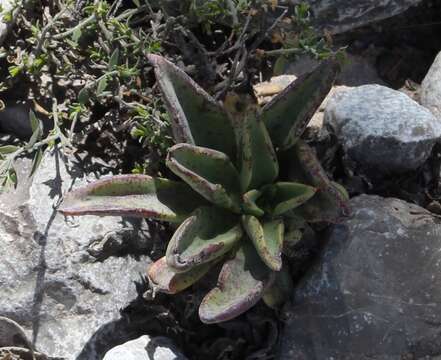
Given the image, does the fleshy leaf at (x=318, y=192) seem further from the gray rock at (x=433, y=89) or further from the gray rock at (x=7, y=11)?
the gray rock at (x=7, y=11)

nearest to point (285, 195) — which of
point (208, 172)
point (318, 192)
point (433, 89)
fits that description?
point (318, 192)

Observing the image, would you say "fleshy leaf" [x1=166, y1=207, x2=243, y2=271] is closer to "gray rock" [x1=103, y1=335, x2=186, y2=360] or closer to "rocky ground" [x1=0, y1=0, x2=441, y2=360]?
"rocky ground" [x1=0, y1=0, x2=441, y2=360]

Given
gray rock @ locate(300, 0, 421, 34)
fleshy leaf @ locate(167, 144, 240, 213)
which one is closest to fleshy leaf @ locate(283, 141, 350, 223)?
fleshy leaf @ locate(167, 144, 240, 213)

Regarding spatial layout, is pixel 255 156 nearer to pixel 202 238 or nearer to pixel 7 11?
pixel 202 238

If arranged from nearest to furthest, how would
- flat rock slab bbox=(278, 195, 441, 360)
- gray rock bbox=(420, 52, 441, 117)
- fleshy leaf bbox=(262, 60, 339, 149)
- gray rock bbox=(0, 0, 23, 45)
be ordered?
1. fleshy leaf bbox=(262, 60, 339, 149)
2. flat rock slab bbox=(278, 195, 441, 360)
3. gray rock bbox=(0, 0, 23, 45)
4. gray rock bbox=(420, 52, 441, 117)

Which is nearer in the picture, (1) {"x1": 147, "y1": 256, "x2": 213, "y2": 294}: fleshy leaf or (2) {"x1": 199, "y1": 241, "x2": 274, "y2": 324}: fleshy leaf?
(2) {"x1": 199, "y1": 241, "x2": 274, "y2": 324}: fleshy leaf

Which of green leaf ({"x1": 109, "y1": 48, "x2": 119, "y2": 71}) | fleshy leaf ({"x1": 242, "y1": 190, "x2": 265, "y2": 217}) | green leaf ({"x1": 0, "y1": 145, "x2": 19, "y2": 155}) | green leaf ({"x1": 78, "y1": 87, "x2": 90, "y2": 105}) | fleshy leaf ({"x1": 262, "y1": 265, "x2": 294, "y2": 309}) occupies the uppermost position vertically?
green leaf ({"x1": 109, "y1": 48, "x2": 119, "y2": 71})
